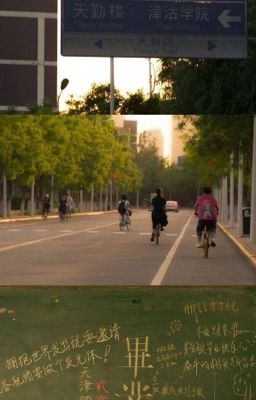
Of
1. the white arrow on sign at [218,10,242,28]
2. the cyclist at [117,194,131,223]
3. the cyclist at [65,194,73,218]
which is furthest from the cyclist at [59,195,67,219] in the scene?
the white arrow on sign at [218,10,242,28]

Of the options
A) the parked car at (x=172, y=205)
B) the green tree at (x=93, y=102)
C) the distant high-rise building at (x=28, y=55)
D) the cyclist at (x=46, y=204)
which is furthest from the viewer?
the distant high-rise building at (x=28, y=55)

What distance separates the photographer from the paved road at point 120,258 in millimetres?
4133

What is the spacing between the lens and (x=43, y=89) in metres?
7.61

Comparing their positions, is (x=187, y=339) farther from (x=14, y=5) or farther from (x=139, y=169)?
(x=14, y=5)

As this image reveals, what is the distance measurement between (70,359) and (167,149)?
1.11 metres

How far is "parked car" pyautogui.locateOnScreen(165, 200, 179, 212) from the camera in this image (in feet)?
13.9

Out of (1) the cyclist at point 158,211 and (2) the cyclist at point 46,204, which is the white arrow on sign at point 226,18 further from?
(2) the cyclist at point 46,204

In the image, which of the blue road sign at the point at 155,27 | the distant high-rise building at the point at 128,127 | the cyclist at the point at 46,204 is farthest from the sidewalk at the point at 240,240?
the blue road sign at the point at 155,27

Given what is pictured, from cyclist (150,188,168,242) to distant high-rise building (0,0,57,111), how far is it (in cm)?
180

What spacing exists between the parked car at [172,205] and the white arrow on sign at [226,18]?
146 centimetres

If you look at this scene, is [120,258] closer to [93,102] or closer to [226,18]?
[93,102]

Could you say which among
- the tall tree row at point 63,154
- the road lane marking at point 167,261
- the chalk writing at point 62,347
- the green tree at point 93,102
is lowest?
the chalk writing at point 62,347

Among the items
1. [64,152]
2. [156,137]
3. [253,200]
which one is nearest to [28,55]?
[64,152]

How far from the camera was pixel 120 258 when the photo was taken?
4121mm
